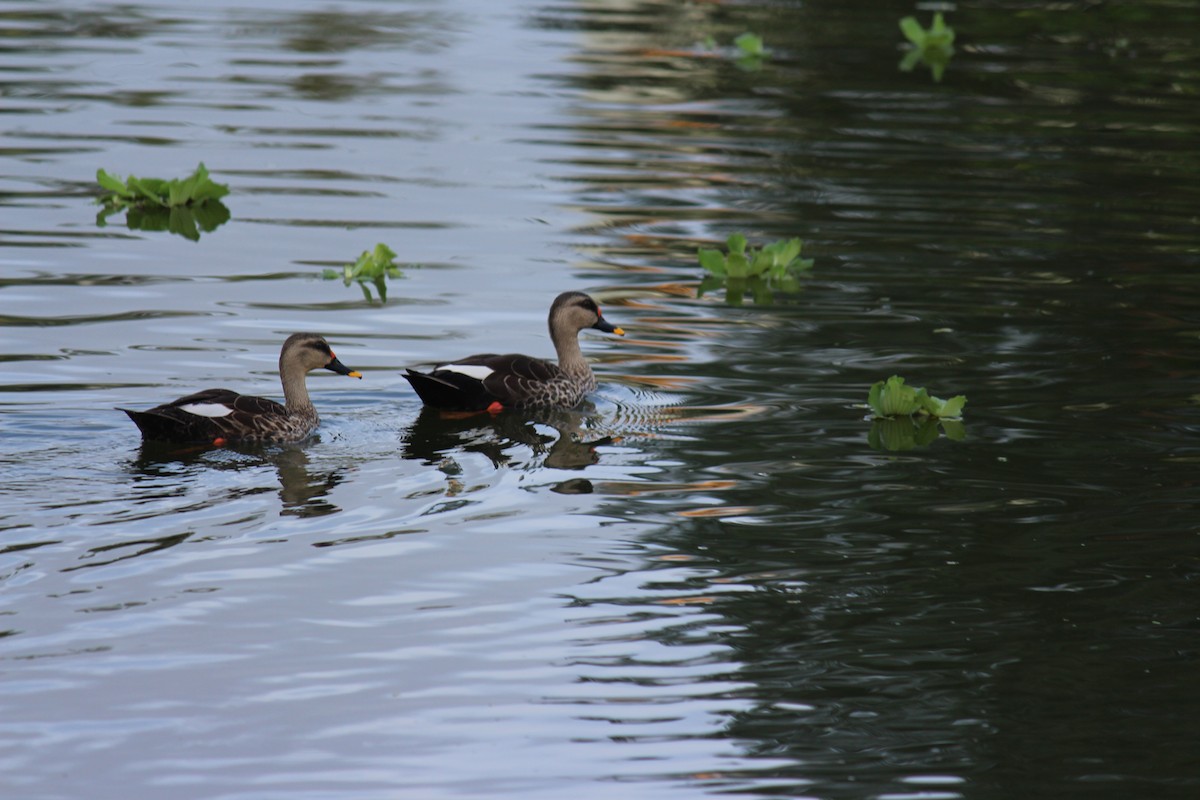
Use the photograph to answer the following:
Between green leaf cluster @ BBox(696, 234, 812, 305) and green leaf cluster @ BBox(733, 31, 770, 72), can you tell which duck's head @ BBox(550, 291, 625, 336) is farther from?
green leaf cluster @ BBox(733, 31, 770, 72)

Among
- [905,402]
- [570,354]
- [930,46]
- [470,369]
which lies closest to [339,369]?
[470,369]

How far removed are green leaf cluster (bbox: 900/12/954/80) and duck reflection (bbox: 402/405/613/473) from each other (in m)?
17.2

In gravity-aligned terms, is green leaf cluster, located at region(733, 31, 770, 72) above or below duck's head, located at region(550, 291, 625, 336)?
above

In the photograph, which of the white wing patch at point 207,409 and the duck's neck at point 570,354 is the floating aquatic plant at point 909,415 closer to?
the duck's neck at point 570,354

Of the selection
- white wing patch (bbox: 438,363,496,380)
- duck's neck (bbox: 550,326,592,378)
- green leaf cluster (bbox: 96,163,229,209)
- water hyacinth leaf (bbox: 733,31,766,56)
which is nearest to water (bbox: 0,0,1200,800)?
duck's neck (bbox: 550,326,592,378)

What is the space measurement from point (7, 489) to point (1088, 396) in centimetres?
701

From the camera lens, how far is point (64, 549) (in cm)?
855

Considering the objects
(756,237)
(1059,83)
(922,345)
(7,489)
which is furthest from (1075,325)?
(1059,83)

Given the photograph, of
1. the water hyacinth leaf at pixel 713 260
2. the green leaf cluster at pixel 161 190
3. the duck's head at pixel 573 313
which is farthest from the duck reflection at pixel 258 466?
the green leaf cluster at pixel 161 190

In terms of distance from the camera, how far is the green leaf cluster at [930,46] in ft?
92.2

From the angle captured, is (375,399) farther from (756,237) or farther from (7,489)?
(756,237)

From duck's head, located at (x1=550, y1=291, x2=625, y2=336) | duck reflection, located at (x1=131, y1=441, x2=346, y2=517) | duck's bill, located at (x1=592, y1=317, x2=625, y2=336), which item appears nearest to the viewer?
duck reflection, located at (x1=131, y1=441, x2=346, y2=517)

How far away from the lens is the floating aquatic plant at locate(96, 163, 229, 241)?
16703mm

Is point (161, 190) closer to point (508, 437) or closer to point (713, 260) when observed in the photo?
point (713, 260)
